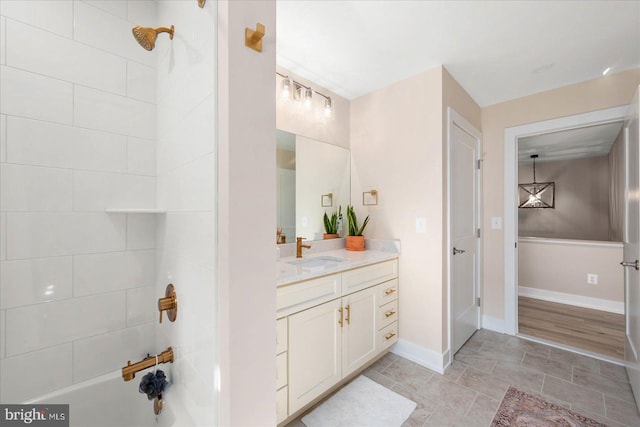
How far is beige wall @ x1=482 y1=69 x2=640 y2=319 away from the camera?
7.85 ft

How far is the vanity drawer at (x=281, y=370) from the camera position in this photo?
133 cm

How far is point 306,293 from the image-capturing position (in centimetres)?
147

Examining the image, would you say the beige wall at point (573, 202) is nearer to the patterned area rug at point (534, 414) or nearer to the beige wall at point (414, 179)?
the beige wall at point (414, 179)

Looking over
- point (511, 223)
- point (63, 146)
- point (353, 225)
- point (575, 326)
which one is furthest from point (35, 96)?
point (575, 326)

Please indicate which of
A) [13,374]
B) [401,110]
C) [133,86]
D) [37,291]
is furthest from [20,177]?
[401,110]

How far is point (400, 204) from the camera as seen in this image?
2262mm

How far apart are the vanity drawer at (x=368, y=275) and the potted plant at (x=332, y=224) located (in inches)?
23.1

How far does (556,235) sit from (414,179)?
4.91 m

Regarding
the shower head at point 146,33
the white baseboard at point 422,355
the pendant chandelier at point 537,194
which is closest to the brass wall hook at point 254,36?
the shower head at point 146,33

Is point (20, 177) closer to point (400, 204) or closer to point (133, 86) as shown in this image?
point (133, 86)

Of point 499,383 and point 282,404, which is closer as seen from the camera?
point 282,404

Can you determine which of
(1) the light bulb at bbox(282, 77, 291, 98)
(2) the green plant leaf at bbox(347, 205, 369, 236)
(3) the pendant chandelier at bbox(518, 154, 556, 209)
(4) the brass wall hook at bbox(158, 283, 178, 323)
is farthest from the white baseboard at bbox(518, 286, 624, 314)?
(4) the brass wall hook at bbox(158, 283, 178, 323)

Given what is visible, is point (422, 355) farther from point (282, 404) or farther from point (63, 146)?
point (63, 146)

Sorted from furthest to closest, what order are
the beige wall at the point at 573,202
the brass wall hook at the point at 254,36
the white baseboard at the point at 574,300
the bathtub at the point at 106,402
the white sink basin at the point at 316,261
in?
the beige wall at the point at 573,202 → the white baseboard at the point at 574,300 → the white sink basin at the point at 316,261 → the bathtub at the point at 106,402 → the brass wall hook at the point at 254,36
